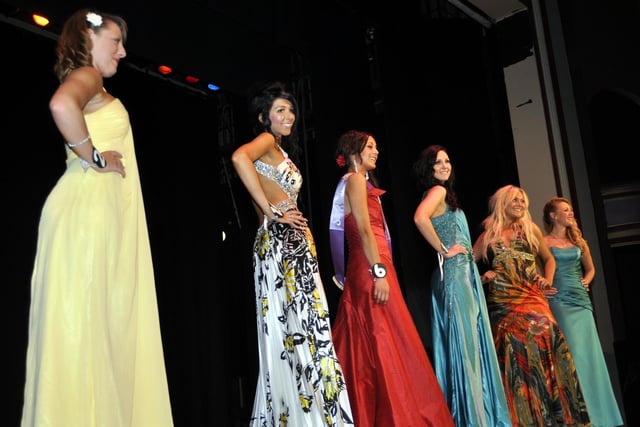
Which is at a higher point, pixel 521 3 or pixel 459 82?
pixel 521 3

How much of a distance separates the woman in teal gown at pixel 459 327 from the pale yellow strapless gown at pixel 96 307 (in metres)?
2.06

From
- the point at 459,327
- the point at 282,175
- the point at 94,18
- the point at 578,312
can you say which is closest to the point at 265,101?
the point at 282,175

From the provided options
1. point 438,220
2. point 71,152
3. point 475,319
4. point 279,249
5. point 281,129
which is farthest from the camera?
point 438,220

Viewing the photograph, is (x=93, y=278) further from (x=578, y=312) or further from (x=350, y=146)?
(x=578, y=312)

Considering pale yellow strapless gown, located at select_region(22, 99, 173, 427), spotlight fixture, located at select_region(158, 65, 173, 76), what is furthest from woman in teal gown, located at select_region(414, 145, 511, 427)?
pale yellow strapless gown, located at select_region(22, 99, 173, 427)

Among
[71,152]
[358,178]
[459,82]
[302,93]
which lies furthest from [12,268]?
[459,82]

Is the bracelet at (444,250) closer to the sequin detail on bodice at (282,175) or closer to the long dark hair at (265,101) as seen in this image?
the sequin detail on bodice at (282,175)

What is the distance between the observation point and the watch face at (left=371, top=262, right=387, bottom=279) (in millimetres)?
3512

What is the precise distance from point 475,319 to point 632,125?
586 cm

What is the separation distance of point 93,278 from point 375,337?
1659mm

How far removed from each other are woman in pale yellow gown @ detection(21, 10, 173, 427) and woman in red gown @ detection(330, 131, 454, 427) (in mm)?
1312

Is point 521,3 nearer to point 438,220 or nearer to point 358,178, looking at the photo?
point 438,220

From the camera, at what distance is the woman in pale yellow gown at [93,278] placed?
2.10m

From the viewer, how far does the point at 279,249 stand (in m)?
3.13
